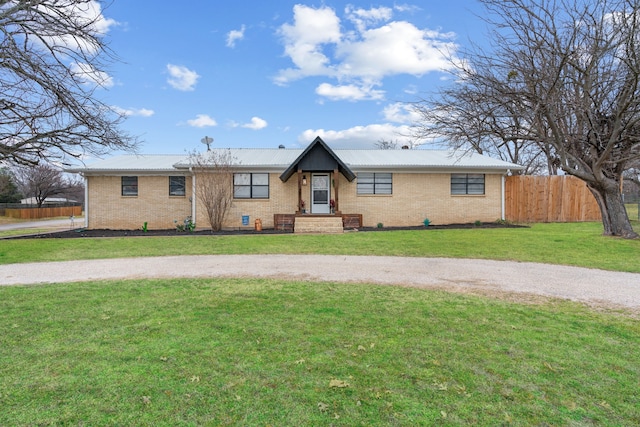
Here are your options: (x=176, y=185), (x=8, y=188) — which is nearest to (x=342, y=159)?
(x=176, y=185)

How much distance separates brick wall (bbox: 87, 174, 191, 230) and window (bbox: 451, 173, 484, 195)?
561 inches

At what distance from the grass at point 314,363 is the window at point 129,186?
14.9 m

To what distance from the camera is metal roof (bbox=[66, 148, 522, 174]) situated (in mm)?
18875

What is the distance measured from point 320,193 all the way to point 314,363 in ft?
52.7

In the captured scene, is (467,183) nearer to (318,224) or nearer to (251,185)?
(318,224)

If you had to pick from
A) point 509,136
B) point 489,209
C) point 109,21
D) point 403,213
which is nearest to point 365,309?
point 109,21

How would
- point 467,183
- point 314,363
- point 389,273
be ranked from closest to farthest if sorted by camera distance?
point 314,363
point 389,273
point 467,183

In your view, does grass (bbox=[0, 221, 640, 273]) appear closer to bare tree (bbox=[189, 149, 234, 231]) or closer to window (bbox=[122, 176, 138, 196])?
bare tree (bbox=[189, 149, 234, 231])

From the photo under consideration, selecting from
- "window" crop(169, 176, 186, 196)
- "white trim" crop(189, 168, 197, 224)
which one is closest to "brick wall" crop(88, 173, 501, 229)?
"window" crop(169, 176, 186, 196)

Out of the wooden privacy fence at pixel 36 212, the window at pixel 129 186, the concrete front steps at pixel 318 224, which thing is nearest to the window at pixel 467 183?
the concrete front steps at pixel 318 224

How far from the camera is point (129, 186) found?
19.5 m

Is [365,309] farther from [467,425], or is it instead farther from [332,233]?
[332,233]

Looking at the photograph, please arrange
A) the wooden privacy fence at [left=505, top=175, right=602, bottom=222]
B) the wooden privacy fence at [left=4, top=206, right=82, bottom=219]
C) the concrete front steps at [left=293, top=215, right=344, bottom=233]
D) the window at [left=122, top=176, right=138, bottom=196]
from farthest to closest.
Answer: the wooden privacy fence at [left=4, top=206, right=82, bottom=219], the wooden privacy fence at [left=505, top=175, right=602, bottom=222], the window at [left=122, top=176, right=138, bottom=196], the concrete front steps at [left=293, top=215, right=344, bottom=233]

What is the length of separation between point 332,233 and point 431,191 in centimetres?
678
